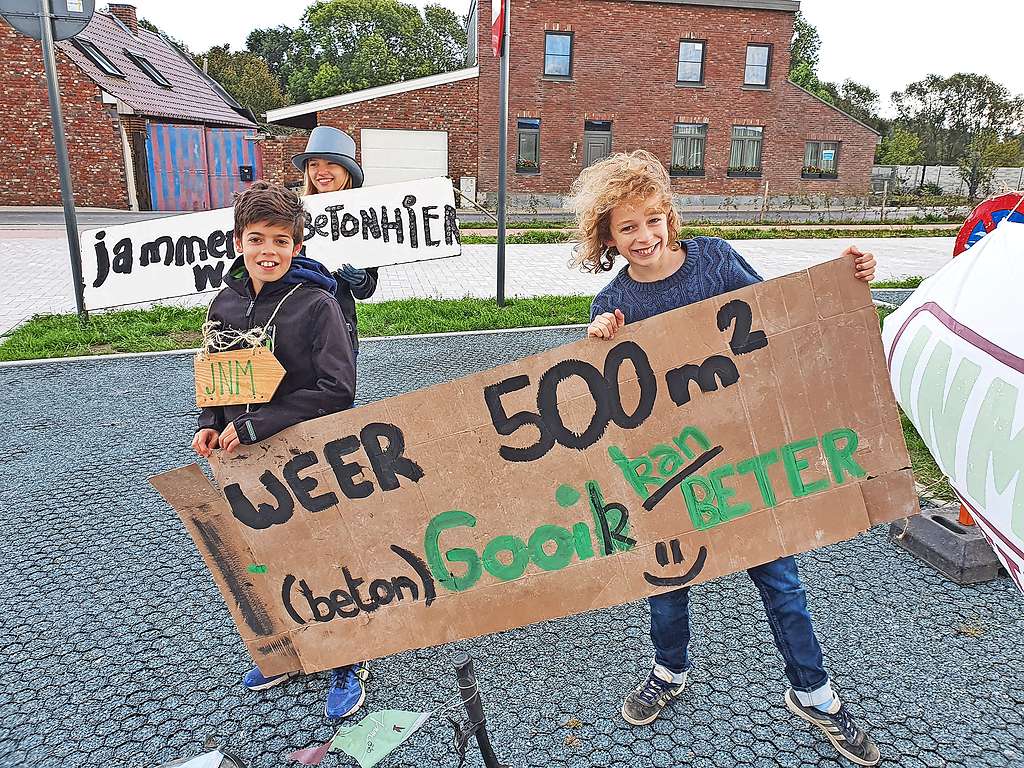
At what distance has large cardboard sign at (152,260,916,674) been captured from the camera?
216 centimetres

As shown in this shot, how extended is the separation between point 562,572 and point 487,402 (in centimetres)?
57

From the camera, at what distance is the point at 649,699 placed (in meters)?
2.41

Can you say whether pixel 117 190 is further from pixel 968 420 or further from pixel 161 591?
pixel 968 420

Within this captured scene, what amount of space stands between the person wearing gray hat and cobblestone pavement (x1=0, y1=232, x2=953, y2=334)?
5796 mm

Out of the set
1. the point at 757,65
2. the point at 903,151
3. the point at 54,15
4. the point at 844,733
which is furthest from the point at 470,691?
the point at 903,151

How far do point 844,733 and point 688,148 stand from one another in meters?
27.8

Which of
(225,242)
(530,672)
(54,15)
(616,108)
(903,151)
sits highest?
(616,108)

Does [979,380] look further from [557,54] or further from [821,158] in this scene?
[821,158]

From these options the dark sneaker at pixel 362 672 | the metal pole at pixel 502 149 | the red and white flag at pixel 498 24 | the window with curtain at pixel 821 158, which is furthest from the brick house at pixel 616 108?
the dark sneaker at pixel 362 672

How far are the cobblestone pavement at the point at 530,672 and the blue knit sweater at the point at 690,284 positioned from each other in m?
1.34

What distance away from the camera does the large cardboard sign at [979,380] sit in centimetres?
195

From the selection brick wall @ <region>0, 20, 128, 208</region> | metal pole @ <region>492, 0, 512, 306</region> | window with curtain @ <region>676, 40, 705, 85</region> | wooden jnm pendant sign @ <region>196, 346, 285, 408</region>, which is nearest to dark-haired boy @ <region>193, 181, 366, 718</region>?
wooden jnm pendant sign @ <region>196, 346, 285, 408</region>

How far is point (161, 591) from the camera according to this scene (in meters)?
3.19

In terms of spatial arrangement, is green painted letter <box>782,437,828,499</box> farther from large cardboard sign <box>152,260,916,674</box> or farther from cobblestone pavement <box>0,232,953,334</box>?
cobblestone pavement <box>0,232,953,334</box>
